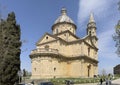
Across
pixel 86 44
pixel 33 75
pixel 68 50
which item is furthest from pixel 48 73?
pixel 86 44

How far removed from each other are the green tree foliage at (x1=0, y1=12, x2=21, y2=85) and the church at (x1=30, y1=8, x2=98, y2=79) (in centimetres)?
2429

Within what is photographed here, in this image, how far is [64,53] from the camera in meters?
59.8

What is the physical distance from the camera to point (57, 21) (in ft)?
221

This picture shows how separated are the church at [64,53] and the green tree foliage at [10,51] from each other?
24286mm

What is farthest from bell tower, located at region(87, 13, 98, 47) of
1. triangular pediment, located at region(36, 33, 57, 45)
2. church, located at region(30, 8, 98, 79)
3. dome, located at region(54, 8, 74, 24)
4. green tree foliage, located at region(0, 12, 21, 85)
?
green tree foliage, located at region(0, 12, 21, 85)

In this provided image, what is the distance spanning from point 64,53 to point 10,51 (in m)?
34.2

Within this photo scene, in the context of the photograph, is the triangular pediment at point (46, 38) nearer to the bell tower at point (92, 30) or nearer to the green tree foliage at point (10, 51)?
the bell tower at point (92, 30)

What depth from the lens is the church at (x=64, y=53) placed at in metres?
54.2

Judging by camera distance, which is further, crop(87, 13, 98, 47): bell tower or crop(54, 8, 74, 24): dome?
crop(87, 13, 98, 47): bell tower

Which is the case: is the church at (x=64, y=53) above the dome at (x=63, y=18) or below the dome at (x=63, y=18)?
below

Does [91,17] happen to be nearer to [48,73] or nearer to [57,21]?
[57,21]

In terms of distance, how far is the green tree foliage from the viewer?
83.5 ft

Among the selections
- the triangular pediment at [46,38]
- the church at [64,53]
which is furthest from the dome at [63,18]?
the triangular pediment at [46,38]

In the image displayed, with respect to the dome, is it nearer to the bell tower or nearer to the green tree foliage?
the bell tower
